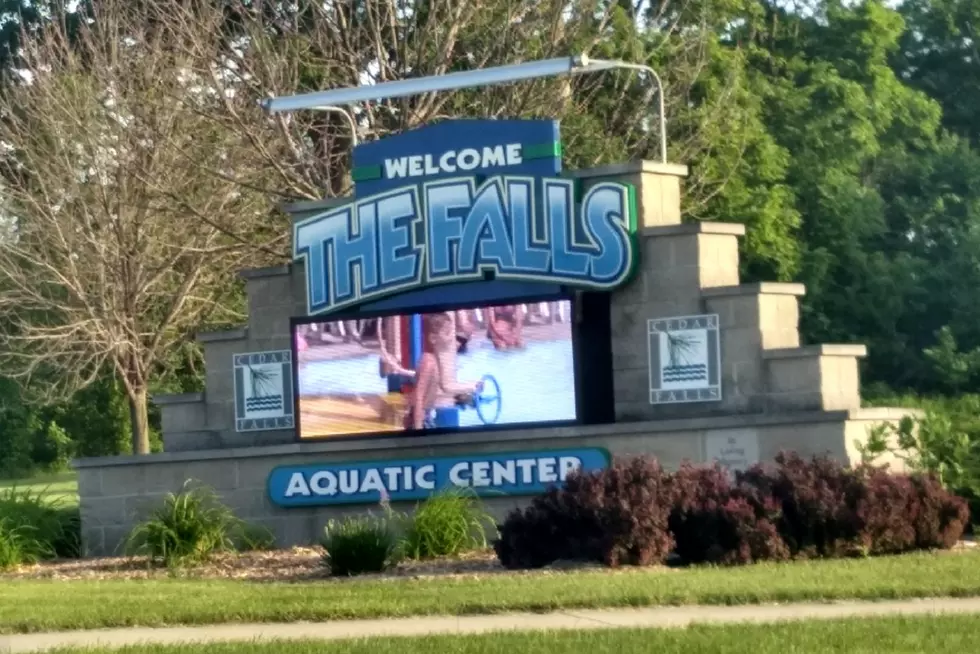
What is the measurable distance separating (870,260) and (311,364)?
2247cm

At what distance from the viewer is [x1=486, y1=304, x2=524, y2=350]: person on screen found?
20.5 m

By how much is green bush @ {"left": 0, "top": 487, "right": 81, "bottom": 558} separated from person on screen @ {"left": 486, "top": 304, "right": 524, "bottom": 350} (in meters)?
6.39

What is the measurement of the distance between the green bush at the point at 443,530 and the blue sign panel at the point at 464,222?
9.21 feet

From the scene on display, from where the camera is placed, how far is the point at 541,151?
20750mm

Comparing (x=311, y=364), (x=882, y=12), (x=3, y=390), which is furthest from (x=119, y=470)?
(x=3, y=390)

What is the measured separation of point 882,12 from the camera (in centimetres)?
4409

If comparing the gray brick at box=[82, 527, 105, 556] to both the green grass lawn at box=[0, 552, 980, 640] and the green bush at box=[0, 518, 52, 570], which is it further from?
the green grass lawn at box=[0, 552, 980, 640]

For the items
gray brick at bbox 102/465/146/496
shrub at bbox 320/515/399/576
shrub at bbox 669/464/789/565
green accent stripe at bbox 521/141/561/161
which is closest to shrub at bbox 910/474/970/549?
shrub at bbox 669/464/789/565

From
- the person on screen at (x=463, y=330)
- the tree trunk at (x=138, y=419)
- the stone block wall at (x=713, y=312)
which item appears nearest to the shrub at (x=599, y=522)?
the stone block wall at (x=713, y=312)

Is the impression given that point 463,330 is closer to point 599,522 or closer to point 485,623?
point 599,522

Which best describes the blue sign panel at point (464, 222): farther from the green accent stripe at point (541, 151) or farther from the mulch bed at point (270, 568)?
the mulch bed at point (270, 568)

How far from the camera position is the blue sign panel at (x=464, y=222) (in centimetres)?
2030

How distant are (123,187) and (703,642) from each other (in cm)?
1951

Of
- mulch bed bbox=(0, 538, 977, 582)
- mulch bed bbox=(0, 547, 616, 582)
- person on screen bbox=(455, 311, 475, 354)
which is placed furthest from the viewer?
person on screen bbox=(455, 311, 475, 354)
